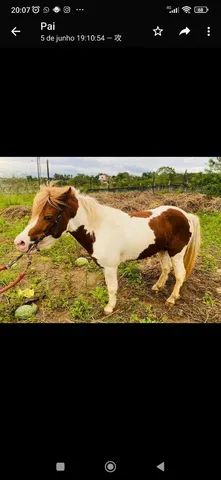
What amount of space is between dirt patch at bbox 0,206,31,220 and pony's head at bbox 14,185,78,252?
0.06 feet

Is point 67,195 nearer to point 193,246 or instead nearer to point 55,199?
point 55,199

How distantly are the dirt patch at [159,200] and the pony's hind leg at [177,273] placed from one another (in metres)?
0.13

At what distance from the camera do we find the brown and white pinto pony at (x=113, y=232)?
2.75 feet

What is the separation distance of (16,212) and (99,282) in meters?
0.24
